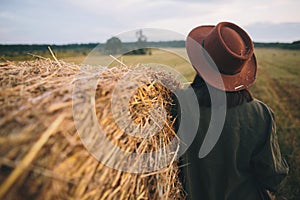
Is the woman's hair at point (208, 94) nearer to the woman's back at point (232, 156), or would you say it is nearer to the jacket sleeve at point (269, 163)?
the woman's back at point (232, 156)

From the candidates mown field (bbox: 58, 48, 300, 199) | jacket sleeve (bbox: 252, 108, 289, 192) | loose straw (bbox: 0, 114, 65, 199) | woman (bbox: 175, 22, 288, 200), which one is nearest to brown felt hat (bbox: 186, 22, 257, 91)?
woman (bbox: 175, 22, 288, 200)

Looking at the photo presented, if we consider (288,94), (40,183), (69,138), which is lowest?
(288,94)

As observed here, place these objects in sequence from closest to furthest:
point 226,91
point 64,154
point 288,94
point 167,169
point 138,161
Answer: point 64,154, point 138,161, point 167,169, point 226,91, point 288,94

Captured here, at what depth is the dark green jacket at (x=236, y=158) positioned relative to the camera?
2.46 meters

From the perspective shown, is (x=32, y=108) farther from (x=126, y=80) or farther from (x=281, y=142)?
(x=281, y=142)

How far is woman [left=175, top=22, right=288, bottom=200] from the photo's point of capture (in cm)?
229

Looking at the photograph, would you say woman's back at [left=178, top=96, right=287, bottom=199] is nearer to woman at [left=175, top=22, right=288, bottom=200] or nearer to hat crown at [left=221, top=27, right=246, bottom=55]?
woman at [left=175, top=22, right=288, bottom=200]

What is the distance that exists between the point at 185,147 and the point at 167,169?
1.20 ft

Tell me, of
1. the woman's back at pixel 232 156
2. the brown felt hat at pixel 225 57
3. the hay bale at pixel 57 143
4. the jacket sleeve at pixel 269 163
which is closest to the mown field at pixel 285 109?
the brown felt hat at pixel 225 57

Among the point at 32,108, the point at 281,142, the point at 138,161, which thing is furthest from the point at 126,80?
the point at 281,142

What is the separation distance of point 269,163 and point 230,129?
0.51 m

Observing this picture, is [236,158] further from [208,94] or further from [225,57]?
[225,57]

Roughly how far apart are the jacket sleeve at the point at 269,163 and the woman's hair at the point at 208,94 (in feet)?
1.24

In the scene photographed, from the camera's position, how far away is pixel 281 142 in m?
7.58
